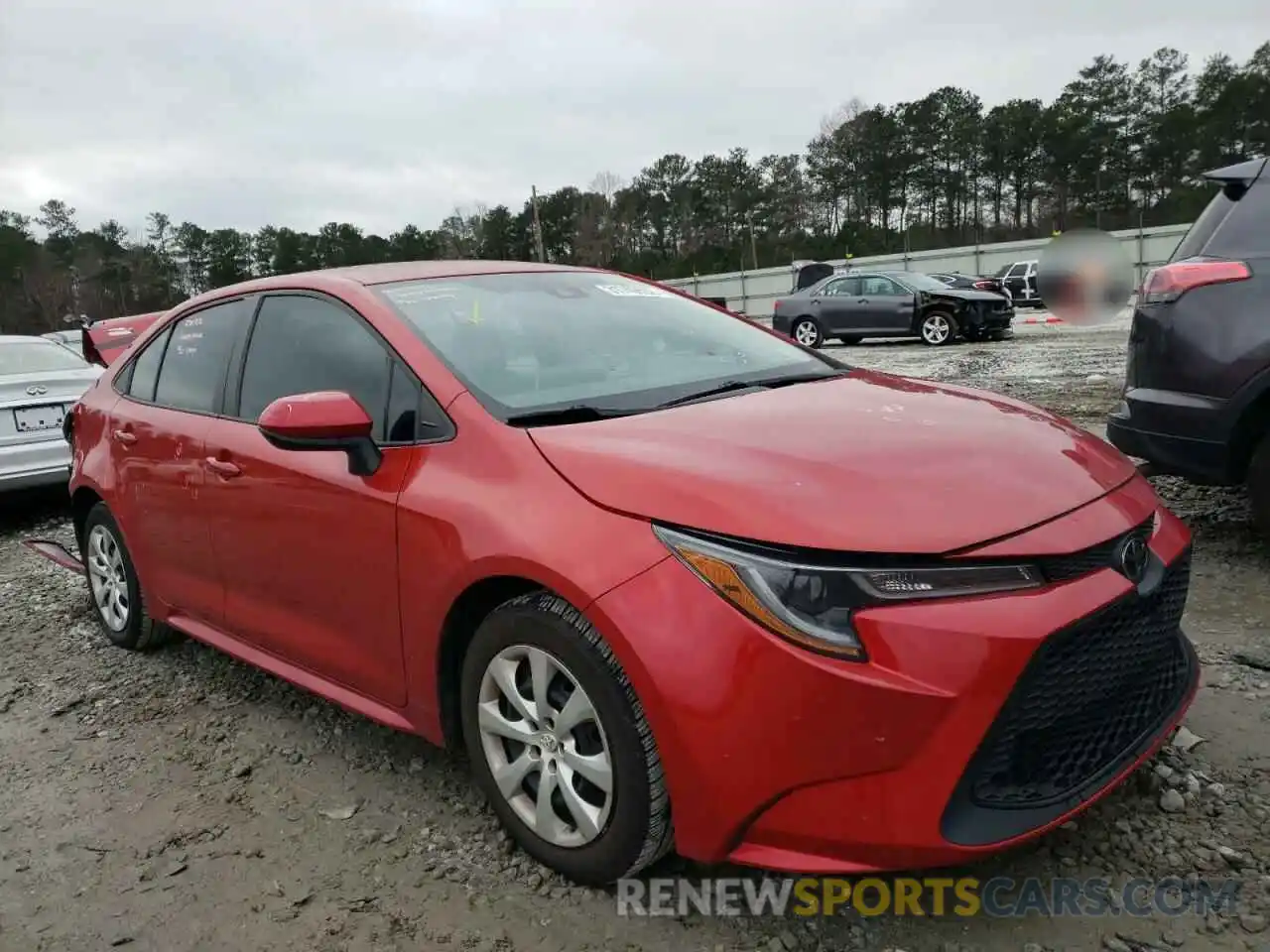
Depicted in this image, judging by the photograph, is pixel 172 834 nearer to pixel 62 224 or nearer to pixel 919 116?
pixel 919 116

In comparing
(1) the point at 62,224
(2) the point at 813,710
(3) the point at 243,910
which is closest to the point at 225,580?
(3) the point at 243,910

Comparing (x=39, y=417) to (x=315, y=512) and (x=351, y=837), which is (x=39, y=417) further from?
(x=351, y=837)

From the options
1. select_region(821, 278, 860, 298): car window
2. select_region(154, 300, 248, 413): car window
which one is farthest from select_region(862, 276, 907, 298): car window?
select_region(154, 300, 248, 413): car window

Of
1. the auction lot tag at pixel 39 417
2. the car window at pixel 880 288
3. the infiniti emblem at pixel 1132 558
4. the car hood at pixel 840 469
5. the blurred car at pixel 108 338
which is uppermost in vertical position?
the car window at pixel 880 288

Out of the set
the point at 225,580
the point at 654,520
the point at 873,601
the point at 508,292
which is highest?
the point at 508,292

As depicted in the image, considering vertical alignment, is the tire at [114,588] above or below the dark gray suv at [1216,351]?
below

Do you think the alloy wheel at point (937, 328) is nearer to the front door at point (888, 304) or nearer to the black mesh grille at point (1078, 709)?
the front door at point (888, 304)

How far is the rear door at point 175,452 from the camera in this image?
3236mm

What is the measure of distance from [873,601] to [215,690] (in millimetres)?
2812

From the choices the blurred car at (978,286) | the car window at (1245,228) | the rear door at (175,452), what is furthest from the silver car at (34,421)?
the blurred car at (978,286)

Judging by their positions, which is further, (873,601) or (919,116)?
(919,116)

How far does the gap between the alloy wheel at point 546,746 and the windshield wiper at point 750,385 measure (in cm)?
76

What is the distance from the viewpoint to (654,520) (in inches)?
75.0

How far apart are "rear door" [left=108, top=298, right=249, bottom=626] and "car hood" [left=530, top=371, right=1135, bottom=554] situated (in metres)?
1.62
